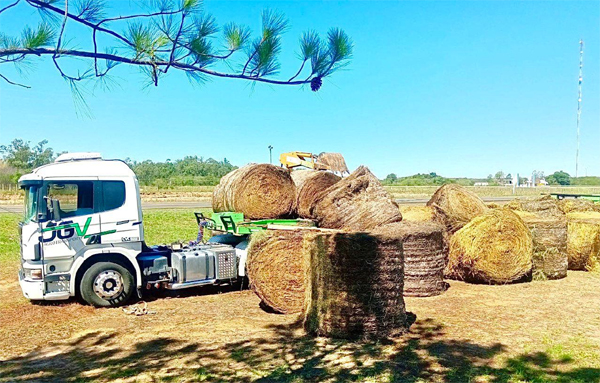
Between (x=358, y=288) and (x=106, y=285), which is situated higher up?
(x=358, y=288)

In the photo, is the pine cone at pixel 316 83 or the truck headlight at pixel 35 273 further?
the truck headlight at pixel 35 273

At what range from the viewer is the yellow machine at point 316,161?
434 inches

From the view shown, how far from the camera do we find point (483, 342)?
6062mm

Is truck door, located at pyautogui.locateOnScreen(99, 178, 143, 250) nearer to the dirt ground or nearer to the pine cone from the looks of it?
the dirt ground

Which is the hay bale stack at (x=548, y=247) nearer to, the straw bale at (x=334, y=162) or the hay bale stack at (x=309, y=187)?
the straw bale at (x=334, y=162)

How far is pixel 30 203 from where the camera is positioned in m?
8.11

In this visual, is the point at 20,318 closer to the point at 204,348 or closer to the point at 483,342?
the point at 204,348

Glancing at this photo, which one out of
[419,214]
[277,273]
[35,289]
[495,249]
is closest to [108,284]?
[35,289]

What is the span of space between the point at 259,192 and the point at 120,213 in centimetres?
258

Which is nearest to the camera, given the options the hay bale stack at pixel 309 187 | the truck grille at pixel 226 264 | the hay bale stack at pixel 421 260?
the hay bale stack at pixel 421 260

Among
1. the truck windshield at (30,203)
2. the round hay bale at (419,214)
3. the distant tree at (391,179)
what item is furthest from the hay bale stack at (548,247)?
the distant tree at (391,179)

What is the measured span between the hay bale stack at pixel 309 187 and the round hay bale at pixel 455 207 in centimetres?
277

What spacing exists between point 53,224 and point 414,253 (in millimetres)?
6031

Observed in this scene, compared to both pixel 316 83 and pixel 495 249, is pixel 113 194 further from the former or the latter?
pixel 495 249
